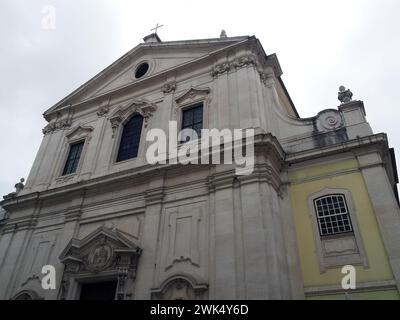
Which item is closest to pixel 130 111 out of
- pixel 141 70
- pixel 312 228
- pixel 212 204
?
pixel 141 70

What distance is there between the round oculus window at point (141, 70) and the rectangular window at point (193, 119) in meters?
4.39

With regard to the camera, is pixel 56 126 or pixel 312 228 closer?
pixel 312 228

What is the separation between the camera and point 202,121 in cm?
1322

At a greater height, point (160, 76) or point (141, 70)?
point (141, 70)

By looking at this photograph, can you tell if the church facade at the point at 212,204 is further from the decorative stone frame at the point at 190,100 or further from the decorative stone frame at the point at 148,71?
the decorative stone frame at the point at 148,71

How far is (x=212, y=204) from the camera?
10516 millimetres

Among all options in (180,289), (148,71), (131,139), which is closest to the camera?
(180,289)

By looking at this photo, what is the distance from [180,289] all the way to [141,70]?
38.4 feet

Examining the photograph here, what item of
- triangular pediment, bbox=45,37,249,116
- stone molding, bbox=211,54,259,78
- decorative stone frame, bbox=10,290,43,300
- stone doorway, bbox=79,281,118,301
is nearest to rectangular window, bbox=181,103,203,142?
stone molding, bbox=211,54,259,78

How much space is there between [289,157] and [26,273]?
10527mm

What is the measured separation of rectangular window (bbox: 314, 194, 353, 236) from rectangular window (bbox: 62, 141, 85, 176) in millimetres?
10706

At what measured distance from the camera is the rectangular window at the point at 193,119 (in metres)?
13.1

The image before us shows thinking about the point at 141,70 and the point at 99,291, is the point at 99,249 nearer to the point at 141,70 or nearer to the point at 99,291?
the point at 99,291

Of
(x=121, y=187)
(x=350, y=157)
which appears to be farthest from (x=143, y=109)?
(x=350, y=157)
